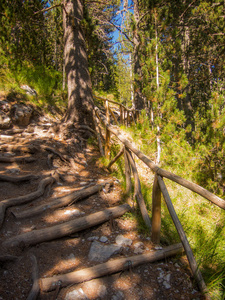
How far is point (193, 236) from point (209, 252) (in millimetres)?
424

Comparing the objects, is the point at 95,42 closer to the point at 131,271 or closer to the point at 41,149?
the point at 41,149

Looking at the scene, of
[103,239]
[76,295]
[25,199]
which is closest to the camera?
[76,295]

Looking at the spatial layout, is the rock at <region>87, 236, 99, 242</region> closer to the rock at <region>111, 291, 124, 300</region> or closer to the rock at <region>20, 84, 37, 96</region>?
the rock at <region>111, 291, 124, 300</region>

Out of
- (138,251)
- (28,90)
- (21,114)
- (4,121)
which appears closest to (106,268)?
(138,251)

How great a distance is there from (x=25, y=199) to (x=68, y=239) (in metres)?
0.93

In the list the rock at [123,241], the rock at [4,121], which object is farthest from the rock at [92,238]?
the rock at [4,121]

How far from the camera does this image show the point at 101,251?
7.02 ft

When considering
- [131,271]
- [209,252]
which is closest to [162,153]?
[209,252]

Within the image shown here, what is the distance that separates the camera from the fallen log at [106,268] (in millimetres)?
1655

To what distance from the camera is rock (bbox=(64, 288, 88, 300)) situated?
158 cm

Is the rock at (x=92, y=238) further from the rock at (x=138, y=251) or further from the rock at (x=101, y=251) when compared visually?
the rock at (x=138, y=251)

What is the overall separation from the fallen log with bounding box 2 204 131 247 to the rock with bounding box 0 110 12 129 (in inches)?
169

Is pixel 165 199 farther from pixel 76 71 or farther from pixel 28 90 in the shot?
pixel 28 90

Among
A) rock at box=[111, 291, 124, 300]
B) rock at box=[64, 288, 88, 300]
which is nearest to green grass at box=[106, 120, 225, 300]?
rock at box=[111, 291, 124, 300]
